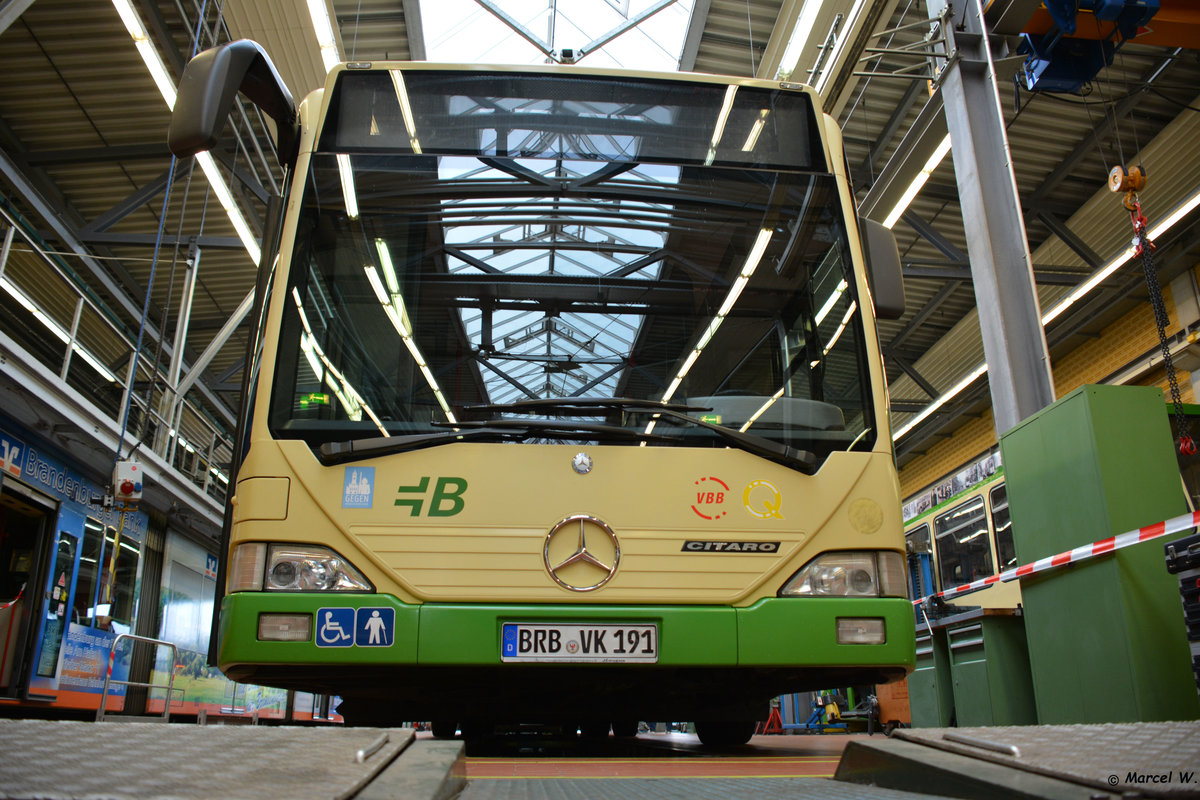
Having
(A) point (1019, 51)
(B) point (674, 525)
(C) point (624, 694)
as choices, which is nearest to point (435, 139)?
(B) point (674, 525)

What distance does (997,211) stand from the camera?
6957mm

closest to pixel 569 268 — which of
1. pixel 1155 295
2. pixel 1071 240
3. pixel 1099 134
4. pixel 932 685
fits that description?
pixel 1155 295

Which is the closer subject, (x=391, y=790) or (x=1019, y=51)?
(x=391, y=790)

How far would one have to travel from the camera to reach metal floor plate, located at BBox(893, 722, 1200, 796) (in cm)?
151

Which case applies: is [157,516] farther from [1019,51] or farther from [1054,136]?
[1054,136]

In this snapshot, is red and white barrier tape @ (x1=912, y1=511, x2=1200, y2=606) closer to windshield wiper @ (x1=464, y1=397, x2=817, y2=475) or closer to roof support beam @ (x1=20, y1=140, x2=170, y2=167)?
windshield wiper @ (x1=464, y1=397, x2=817, y2=475)

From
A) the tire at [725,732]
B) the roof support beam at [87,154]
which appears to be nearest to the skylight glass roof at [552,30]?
the roof support beam at [87,154]

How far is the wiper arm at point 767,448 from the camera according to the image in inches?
133

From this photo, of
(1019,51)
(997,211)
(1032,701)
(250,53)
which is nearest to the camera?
(250,53)

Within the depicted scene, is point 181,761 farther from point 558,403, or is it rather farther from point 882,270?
point 882,270

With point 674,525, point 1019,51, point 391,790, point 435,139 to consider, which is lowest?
point 391,790

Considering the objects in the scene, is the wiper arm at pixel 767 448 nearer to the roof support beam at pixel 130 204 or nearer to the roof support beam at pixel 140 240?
the roof support beam at pixel 140 240

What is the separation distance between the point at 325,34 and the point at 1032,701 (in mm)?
9888

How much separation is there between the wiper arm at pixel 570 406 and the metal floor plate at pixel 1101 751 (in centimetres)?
152
